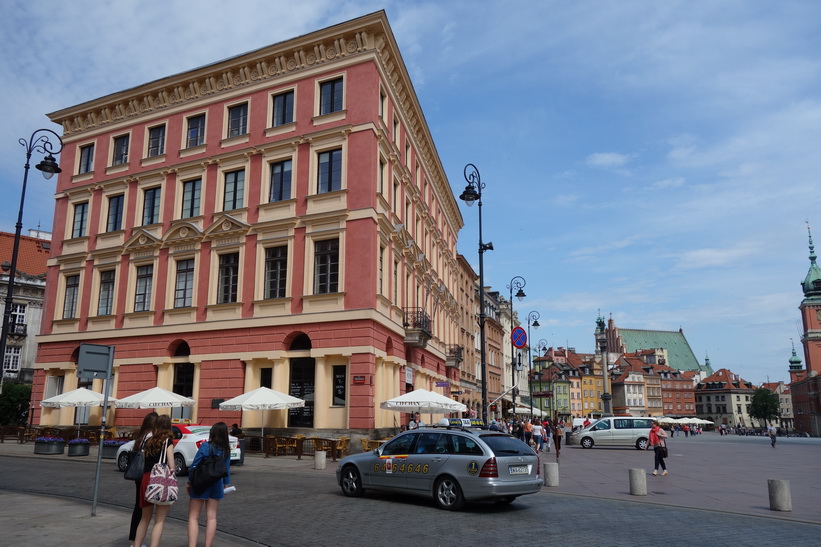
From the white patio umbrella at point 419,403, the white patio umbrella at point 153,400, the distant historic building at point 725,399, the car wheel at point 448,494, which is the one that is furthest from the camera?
the distant historic building at point 725,399

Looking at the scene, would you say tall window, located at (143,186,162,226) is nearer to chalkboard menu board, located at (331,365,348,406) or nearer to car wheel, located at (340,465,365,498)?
chalkboard menu board, located at (331,365,348,406)

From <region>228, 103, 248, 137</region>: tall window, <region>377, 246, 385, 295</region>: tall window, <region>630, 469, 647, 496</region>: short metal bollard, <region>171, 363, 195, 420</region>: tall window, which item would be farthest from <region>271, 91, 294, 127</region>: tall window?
<region>630, 469, 647, 496</region>: short metal bollard

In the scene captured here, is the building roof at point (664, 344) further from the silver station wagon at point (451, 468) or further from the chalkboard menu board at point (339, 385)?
the silver station wagon at point (451, 468)

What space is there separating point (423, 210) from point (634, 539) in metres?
30.3

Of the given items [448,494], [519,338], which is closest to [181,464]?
[448,494]

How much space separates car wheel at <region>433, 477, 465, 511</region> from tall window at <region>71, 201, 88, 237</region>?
95.5 feet

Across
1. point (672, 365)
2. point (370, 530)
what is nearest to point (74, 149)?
point (370, 530)

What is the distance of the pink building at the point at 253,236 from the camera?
26688 millimetres

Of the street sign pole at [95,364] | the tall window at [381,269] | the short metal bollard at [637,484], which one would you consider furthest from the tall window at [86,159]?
the short metal bollard at [637,484]

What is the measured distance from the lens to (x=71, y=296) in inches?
1319

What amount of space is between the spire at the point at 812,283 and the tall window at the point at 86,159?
15392 centimetres

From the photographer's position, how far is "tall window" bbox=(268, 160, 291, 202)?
28.8 metres

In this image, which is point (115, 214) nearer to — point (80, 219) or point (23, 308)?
point (80, 219)

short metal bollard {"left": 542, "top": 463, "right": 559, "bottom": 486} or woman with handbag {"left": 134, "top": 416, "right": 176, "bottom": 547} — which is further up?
woman with handbag {"left": 134, "top": 416, "right": 176, "bottom": 547}
